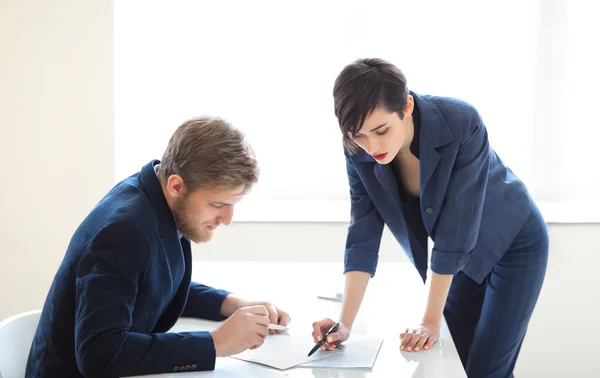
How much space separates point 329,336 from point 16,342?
70 centimetres

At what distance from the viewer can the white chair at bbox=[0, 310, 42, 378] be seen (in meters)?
1.52

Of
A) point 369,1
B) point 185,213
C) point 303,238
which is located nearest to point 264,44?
point 369,1

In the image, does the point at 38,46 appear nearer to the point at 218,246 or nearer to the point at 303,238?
the point at 218,246

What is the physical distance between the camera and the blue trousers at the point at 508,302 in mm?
1965

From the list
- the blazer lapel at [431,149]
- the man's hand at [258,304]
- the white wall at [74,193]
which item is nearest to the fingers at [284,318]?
the man's hand at [258,304]

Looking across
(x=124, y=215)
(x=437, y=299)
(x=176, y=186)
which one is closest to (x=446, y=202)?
(x=437, y=299)

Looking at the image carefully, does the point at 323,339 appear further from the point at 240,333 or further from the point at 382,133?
the point at 382,133

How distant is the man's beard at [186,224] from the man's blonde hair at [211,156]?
2.1 inches

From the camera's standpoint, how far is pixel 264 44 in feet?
11.5

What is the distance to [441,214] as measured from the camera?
5.85ft

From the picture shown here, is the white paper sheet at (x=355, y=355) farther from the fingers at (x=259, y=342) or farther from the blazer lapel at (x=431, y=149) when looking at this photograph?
the blazer lapel at (x=431, y=149)

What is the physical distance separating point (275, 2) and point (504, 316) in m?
2.10

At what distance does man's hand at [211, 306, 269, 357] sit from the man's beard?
19cm

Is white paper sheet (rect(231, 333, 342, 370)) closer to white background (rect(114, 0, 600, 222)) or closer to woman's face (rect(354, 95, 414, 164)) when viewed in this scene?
woman's face (rect(354, 95, 414, 164))
